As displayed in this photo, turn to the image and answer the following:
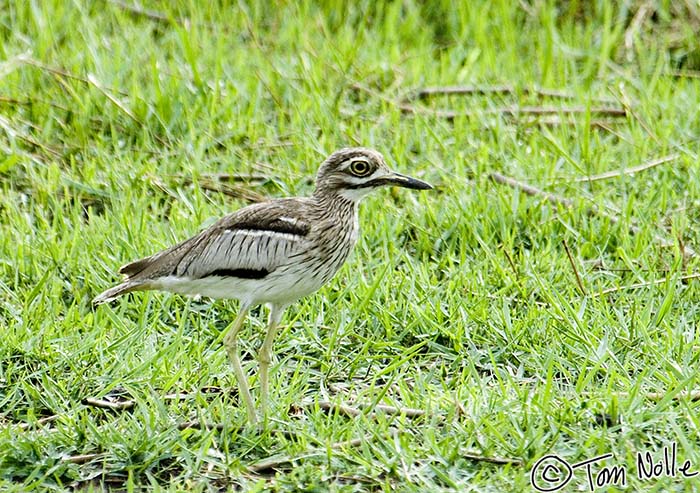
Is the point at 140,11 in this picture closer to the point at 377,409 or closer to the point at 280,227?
the point at 280,227

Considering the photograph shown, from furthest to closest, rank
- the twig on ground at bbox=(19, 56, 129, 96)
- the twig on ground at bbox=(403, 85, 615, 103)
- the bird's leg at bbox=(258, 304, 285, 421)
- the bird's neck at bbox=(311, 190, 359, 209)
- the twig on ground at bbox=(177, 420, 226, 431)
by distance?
the twig on ground at bbox=(403, 85, 615, 103) → the twig on ground at bbox=(19, 56, 129, 96) → the bird's neck at bbox=(311, 190, 359, 209) → the bird's leg at bbox=(258, 304, 285, 421) → the twig on ground at bbox=(177, 420, 226, 431)

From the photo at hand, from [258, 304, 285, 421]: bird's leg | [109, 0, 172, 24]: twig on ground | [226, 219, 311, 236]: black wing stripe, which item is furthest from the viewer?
[109, 0, 172, 24]: twig on ground

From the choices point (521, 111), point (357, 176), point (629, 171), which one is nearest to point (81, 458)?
point (357, 176)

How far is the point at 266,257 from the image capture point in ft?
16.1

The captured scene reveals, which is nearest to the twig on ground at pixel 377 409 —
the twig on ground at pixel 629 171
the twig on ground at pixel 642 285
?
the twig on ground at pixel 642 285

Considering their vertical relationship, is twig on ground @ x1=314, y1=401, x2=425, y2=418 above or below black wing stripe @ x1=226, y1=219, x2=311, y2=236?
below

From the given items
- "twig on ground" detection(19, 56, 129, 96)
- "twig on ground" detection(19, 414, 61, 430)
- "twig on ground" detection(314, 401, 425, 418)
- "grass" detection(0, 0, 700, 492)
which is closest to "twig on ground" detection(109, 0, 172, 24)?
"grass" detection(0, 0, 700, 492)

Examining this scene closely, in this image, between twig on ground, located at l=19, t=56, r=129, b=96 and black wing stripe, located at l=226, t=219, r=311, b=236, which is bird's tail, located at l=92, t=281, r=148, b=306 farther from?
twig on ground, located at l=19, t=56, r=129, b=96

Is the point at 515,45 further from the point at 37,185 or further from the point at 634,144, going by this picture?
the point at 37,185

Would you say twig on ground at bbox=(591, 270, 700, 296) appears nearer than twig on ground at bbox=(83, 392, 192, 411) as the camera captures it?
No

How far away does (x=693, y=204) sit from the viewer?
256 inches

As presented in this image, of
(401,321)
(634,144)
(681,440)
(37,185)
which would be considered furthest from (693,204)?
(37,185)

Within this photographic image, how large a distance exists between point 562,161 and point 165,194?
2.22 meters

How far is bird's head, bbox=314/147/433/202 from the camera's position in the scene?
522cm
